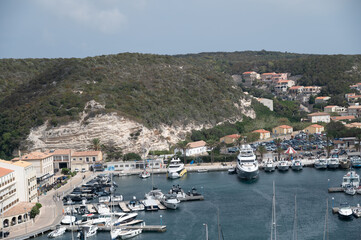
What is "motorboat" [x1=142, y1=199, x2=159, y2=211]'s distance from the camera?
51.0 metres

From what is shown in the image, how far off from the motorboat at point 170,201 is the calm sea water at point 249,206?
0.73m

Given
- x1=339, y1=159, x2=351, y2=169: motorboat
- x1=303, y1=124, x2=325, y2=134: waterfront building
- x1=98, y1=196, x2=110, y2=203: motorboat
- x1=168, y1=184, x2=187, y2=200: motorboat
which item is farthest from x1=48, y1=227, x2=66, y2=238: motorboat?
x1=303, y1=124, x2=325, y2=134: waterfront building

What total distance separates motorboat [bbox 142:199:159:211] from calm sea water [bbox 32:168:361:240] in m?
0.90

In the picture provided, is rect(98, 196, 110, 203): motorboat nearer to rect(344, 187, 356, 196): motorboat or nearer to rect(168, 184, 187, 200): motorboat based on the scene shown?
rect(168, 184, 187, 200): motorboat

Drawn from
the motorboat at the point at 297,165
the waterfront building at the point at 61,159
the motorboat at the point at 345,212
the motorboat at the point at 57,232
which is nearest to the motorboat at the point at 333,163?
the motorboat at the point at 297,165

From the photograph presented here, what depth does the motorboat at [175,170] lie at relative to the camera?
66.3m

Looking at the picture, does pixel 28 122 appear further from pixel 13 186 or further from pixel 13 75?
pixel 13 75

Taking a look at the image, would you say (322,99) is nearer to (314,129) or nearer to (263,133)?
(314,129)

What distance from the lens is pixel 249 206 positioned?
1991 inches

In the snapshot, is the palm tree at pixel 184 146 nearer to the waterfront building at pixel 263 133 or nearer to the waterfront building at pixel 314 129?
the waterfront building at pixel 263 133

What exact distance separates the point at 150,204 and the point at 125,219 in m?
5.02

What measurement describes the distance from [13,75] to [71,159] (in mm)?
70459

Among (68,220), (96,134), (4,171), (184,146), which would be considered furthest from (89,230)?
(184,146)

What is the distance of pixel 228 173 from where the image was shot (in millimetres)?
68438
